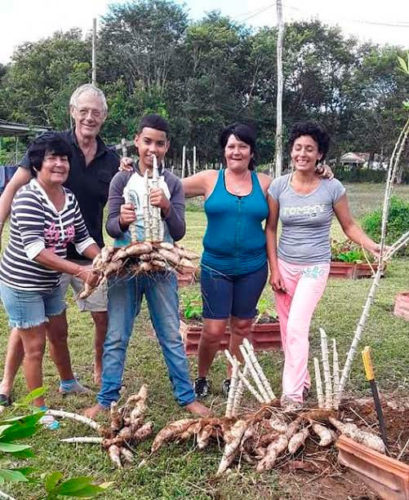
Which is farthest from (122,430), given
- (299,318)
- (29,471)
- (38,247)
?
(29,471)

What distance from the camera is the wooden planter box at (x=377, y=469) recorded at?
A: 2.11 metres

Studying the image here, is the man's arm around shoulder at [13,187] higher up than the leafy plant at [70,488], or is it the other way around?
the man's arm around shoulder at [13,187]

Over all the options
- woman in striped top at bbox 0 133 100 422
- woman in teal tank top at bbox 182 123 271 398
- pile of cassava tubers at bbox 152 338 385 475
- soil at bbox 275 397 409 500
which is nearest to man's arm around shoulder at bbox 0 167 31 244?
woman in striped top at bbox 0 133 100 422

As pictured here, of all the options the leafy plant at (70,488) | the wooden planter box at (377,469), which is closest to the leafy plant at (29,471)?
the leafy plant at (70,488)

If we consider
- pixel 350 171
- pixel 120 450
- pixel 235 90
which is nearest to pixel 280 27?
pixel 235 90

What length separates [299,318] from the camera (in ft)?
10.8

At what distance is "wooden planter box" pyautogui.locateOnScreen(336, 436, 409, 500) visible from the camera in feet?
6.91

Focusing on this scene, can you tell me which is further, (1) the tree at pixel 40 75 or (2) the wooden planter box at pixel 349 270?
(1) the tree at pixel 40 75

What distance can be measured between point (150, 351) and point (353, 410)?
193 centimetres

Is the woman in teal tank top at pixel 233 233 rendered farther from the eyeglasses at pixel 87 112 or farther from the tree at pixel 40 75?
the tree at pixel 40 75

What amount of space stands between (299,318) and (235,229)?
0.63 m

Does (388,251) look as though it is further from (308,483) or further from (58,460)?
(58,460)

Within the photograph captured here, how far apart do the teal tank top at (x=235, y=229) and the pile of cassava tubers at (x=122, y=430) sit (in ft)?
3.05

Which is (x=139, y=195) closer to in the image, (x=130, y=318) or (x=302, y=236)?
(x=130, y=318)
